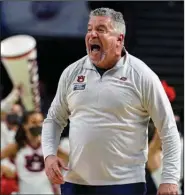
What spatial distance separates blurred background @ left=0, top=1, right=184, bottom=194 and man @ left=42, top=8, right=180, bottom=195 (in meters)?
5.13

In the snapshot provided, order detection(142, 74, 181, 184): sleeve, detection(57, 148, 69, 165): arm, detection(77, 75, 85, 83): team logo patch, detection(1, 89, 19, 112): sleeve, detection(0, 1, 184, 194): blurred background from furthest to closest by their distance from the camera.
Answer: detection(0, 1, 184, 194): blurred background, detection(1, 89, 19, 112): sleeve, detection(57, 148, 69, 165): arm, detection(77, 75, 85, 83): team logo patch, detection(142, 74, 181, 184): sleeve

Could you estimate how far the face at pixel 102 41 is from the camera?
329cm

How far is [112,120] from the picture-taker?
329cm

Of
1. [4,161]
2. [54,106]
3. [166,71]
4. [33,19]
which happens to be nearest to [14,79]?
[33,19]

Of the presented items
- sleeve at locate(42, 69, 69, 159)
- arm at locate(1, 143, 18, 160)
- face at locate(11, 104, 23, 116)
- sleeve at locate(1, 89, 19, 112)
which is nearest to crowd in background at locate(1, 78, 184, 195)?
arm at locate(1, 143, 18, 160)

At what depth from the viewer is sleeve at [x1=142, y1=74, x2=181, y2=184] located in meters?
3.27

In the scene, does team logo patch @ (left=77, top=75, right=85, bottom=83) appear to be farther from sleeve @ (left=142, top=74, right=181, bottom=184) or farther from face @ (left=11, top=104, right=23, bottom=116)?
face @ (left=11, top=104, right=23, bottom=116)

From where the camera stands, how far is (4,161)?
6.84 meters

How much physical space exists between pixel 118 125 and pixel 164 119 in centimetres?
21

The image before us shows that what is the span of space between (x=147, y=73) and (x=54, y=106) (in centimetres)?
51

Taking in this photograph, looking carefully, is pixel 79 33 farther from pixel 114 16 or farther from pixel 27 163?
pixel 114 16

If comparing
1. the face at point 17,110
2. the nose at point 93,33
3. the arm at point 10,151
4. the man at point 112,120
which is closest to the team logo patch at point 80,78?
the man at point 112,120

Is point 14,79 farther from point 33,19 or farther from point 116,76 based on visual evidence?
point 116,76

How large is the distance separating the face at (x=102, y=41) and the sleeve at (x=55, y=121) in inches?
9.2
